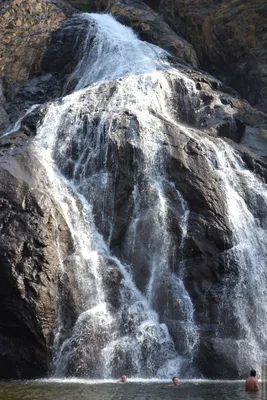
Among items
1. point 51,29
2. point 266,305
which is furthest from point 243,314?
point 51,29

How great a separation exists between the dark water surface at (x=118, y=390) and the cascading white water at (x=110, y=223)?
4.81 feet

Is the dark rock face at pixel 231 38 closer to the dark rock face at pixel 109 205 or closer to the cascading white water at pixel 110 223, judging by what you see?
the dark rock face at pixel 109 205

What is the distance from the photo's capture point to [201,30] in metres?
41.2

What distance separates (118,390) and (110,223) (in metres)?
8.43

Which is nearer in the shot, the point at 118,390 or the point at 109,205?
the point at 118,390

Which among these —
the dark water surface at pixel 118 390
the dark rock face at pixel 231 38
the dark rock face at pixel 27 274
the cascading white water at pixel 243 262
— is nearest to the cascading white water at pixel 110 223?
the dark rock face at pixel 27 274

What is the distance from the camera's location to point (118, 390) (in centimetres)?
1677

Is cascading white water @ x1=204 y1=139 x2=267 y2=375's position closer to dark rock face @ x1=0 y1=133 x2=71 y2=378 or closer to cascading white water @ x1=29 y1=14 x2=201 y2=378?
cascading white water @ x1=29 y1=14 x2=201 y2=378

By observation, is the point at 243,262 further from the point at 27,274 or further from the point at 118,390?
the point at 27,274

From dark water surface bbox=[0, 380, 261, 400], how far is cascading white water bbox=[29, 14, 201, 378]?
4.81ft

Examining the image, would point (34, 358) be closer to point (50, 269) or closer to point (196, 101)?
point (50, 269)

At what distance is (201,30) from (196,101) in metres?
12.5

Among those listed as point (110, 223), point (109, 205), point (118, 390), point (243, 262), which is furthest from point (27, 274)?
point (243, 262)

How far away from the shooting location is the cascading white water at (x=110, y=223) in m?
19.8
